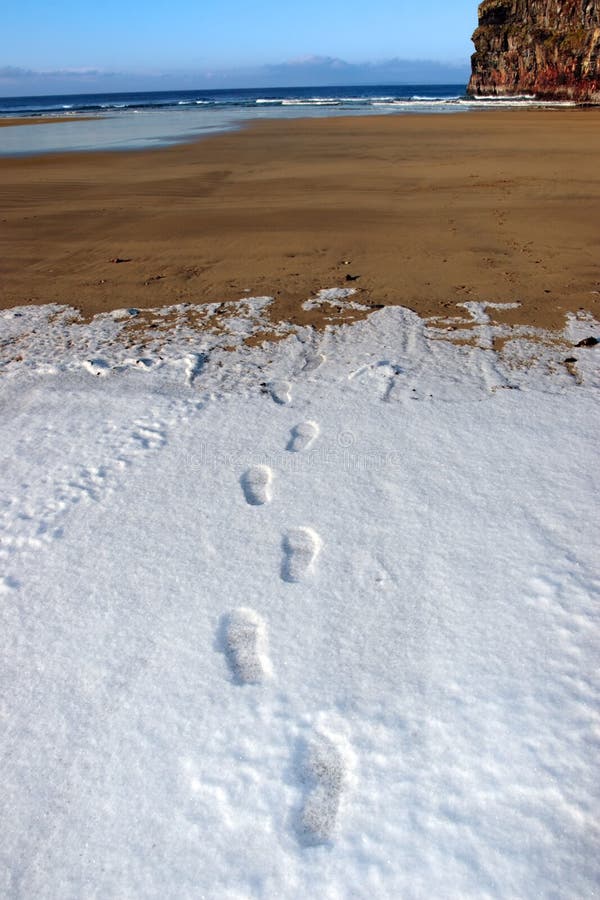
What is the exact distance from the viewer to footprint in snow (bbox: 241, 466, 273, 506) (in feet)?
7.71

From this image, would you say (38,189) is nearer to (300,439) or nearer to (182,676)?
(300,439)

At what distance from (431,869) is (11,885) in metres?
0.86

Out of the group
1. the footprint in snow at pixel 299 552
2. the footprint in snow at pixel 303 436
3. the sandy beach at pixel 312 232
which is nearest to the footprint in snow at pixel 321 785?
the footprint in snow at pixel 299 552

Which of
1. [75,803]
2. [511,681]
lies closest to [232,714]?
[75,803]

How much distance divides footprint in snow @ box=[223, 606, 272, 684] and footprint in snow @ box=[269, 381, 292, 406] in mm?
1333

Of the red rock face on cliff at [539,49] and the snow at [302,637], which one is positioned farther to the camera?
the red rock face on cliff at [539,49]

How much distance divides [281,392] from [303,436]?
434 mm

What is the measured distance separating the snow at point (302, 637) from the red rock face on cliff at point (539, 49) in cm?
3683

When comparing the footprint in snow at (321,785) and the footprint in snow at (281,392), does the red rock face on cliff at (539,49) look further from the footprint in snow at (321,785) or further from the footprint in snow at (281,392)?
the footprint in snow at (321,785)

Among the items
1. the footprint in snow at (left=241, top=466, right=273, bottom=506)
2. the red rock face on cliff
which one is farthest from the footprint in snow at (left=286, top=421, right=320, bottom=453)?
the red rock face on cliff

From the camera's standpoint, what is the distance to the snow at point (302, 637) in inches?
52.3

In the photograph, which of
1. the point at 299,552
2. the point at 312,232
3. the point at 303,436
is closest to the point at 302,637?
the point at 299,552

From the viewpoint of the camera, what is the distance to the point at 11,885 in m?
1.30

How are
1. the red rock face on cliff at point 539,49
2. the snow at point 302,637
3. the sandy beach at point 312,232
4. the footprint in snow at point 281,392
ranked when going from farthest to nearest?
the red rock face on cliff at point 539,49 → the sandy beach at point 312,232 → the footprint in snow at point 281,392 → the snow at point 302,637
